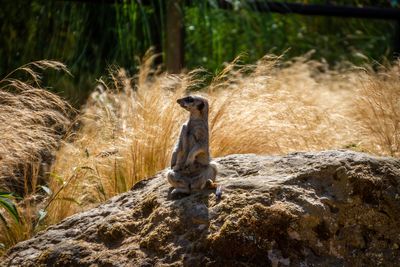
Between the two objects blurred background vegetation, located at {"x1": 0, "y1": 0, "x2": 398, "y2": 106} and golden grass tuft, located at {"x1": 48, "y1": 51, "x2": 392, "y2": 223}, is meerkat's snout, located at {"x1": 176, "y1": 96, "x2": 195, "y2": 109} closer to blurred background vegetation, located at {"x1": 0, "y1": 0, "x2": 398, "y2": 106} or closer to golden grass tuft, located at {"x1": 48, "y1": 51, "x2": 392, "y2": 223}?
golden grass tuft, located at {"x1": 48, "y1": 51, "x2": 392, "y2": 223}

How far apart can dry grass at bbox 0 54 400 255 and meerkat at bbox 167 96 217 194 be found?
1.10 meters

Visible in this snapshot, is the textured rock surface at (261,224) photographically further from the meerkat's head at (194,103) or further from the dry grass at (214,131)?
the dry grass at (214,131)

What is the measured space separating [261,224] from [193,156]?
1.65ft

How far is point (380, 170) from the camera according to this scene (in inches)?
148

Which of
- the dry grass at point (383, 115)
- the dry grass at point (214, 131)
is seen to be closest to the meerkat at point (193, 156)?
the dry grass at point (214, 131)

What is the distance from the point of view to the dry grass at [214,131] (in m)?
4.95

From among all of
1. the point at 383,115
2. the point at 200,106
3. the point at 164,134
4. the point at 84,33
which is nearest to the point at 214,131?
the point at 164,134

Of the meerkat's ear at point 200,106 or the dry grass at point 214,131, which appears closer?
the meerkat's ear at point 200,106

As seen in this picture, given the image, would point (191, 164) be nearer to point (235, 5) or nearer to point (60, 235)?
point (60, 235)

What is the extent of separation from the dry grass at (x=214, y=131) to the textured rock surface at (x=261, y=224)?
84 cm

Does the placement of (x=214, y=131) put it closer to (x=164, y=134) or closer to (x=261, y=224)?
(x=164, y=134)

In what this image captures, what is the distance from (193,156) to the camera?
3717 mm

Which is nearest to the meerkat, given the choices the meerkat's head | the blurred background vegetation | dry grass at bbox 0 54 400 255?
the meerkat's head

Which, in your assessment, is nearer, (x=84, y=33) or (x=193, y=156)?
(x=193, y=156)
